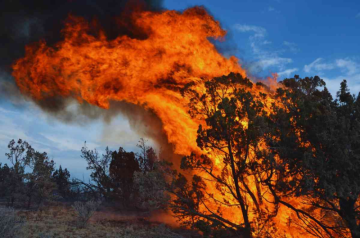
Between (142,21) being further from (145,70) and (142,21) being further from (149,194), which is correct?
(149,194)

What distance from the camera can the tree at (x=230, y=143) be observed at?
13.0m

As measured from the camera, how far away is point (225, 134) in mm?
13617

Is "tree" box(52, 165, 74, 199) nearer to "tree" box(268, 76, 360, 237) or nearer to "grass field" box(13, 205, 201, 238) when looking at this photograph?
"grass field" box(13, 205, 201, 238)

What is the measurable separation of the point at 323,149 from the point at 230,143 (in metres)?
5.20

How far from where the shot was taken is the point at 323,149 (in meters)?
9.80

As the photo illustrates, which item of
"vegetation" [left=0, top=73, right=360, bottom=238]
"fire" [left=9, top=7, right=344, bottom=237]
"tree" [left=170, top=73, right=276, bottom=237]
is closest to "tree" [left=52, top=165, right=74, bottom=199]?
"vegetation" [left=0, top=73, right=360, bottom=238]

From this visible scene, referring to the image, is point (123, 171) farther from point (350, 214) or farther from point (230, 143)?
point (350, 214)

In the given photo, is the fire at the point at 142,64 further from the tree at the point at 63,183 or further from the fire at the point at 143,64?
the tree at the point at 63,183

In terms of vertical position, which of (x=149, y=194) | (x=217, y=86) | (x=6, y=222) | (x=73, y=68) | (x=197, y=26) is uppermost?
(x=197, y=26)

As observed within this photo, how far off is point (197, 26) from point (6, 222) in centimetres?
1699

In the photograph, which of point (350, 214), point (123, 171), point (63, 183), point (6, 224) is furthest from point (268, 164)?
point (63, 183)

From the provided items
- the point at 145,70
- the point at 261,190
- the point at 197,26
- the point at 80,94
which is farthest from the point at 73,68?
the point at 261,190

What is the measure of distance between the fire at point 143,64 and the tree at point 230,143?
131 inches

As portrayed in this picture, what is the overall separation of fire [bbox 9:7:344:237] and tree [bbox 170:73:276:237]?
3.33m
